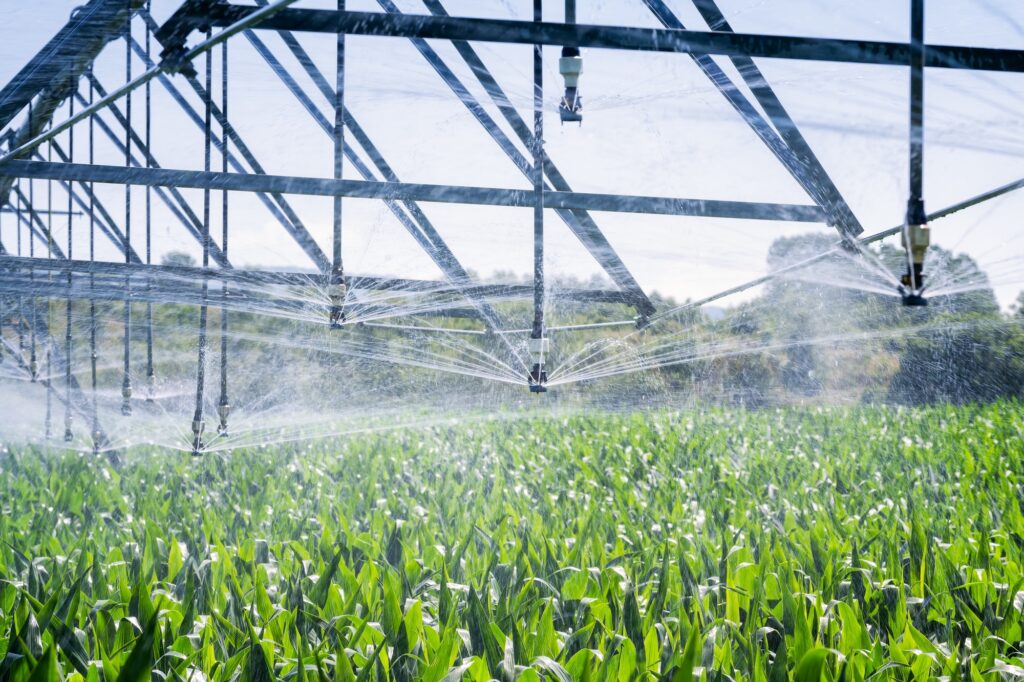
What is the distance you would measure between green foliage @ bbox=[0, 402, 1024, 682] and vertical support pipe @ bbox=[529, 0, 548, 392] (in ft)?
2.54

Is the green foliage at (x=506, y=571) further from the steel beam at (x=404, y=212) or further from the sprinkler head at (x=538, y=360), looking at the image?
the steel beam at (x=404, y=212)

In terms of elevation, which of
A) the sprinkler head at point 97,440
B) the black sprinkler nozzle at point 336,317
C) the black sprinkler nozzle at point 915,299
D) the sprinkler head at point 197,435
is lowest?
the sprinkler head at point 97,440

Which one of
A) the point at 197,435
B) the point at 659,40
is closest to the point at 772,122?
the point at 659,40

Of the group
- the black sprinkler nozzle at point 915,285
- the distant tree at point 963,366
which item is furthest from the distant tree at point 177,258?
the distant tree at point 963,366

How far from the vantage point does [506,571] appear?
330cm

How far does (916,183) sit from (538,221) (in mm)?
1293

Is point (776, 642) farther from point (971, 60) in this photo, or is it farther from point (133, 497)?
point (133, 497)

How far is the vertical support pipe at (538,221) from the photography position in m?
3.14

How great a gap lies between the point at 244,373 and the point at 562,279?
5.10 metres

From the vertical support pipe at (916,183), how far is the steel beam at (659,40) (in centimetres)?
33

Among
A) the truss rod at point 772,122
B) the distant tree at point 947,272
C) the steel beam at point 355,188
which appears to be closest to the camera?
the truss rod at point 772,122

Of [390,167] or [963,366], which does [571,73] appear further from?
[963,366]

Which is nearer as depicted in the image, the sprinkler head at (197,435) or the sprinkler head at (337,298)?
the sprinkler head at (337,298)

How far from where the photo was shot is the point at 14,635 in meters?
2.44
